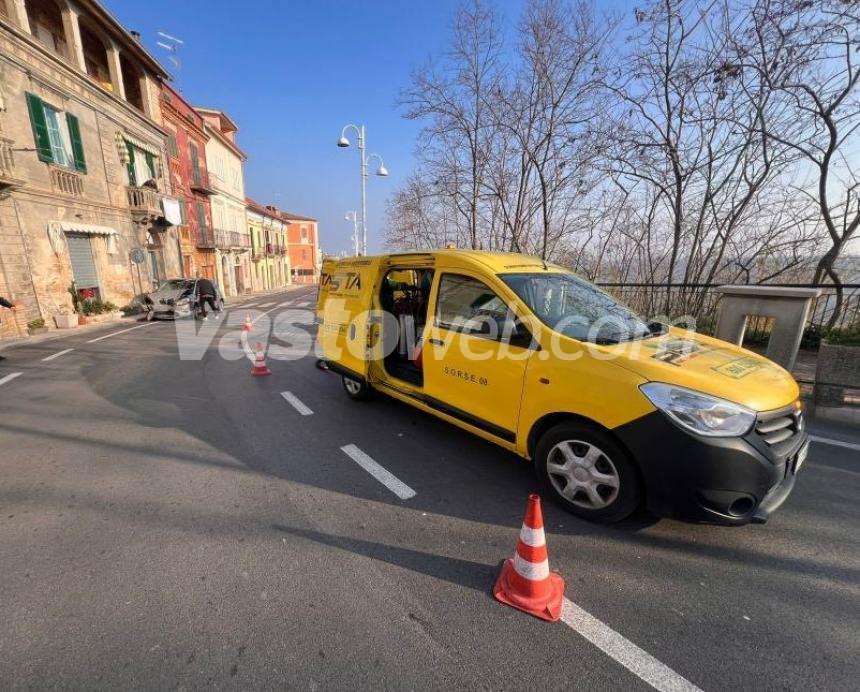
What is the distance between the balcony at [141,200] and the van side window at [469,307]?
65.3 ft

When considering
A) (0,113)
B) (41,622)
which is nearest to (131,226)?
(0,113)

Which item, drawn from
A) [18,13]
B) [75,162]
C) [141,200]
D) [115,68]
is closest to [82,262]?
[75,162]

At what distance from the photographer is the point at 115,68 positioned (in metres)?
16.9

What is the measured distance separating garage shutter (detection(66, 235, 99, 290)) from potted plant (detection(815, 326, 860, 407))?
2036 centimetres

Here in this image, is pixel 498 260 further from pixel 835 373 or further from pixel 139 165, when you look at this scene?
pixel 139 165

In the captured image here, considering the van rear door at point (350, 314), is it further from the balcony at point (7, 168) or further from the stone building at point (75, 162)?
the stone building at point (75, 162)

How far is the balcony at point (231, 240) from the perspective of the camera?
97.3ft

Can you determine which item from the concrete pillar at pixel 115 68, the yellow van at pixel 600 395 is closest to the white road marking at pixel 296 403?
the yellow van at pixel 600 395

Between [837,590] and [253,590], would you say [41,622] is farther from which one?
[837,590]

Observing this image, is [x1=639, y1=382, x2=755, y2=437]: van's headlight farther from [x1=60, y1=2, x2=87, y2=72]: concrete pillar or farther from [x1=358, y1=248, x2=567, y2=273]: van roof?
[x1=60, y1=2, x2=87, y2=72]: concrete pillar

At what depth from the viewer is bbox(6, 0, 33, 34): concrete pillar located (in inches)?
469

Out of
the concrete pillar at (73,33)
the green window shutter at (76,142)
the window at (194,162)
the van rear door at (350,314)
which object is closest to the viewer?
the van rear door at (350,314)

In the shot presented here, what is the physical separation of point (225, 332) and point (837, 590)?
1300 centimetres

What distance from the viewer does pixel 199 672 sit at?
70.7 inches
